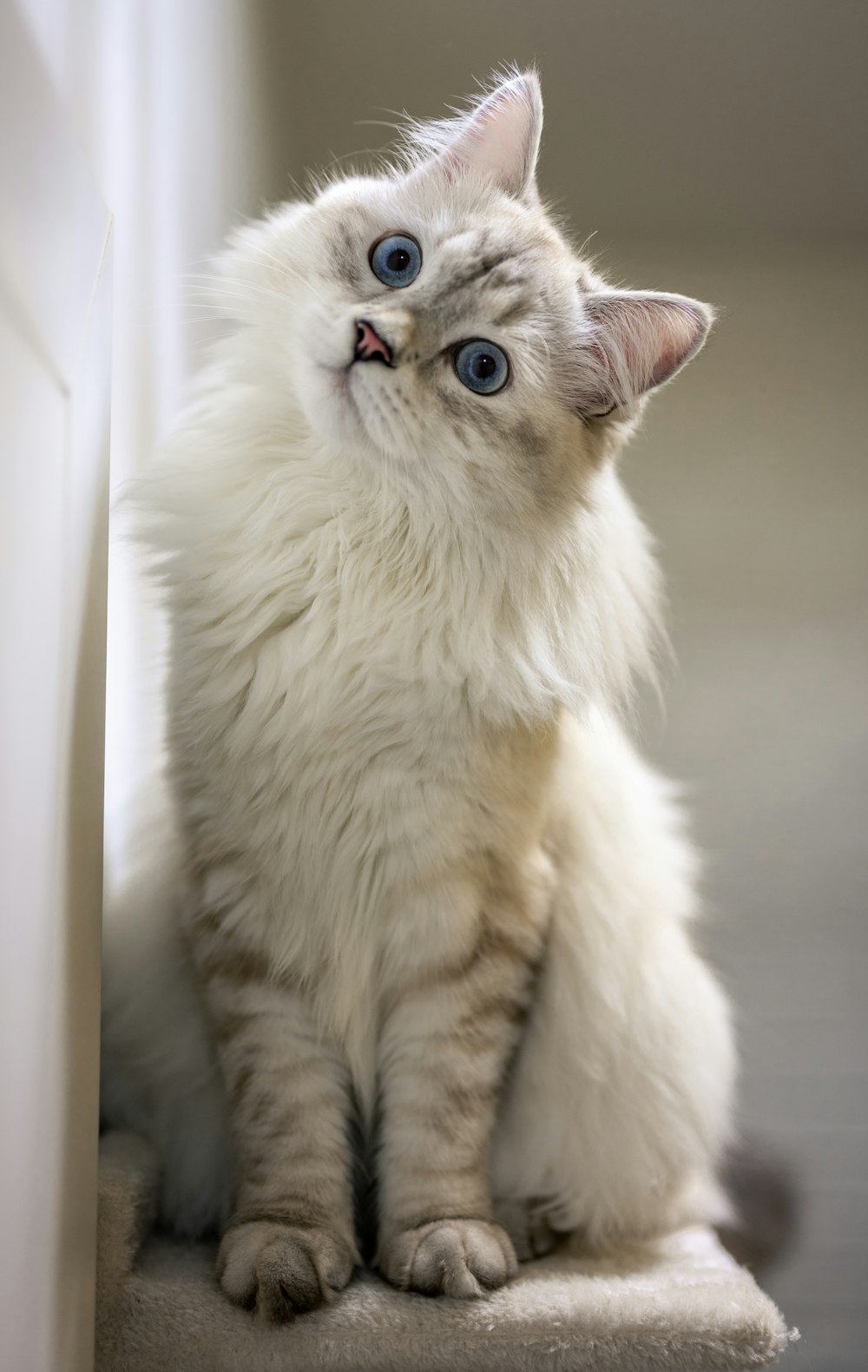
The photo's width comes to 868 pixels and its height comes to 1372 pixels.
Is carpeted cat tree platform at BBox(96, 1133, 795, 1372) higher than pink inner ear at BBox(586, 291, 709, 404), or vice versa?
pink inner ear at BBox(586, 291, 709, 404)

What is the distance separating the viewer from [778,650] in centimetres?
171

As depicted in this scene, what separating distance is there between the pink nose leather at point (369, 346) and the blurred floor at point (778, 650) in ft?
2.66

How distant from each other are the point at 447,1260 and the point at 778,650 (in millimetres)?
1065

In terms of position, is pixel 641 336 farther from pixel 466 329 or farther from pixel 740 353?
pixel 740 353

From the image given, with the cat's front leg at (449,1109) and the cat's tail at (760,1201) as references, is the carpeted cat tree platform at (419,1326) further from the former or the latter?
the cat's tail at (760,1201)

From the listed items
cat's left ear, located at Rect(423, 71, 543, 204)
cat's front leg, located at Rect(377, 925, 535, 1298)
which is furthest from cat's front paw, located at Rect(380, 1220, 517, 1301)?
cat's left ear, located at Rect(423, 71, 543, 204)

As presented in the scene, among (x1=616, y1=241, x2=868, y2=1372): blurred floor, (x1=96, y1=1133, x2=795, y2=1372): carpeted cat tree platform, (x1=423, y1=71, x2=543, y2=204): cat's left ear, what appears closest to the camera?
Result: (x1=96, y1=1133, x2=795, y2=1372): carpeted cat tree platform

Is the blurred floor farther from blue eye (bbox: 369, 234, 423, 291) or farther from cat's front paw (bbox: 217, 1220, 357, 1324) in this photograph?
cat's front paw (bbox: 217, 1220, 357, 1324)

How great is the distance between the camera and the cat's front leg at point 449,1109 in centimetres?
100

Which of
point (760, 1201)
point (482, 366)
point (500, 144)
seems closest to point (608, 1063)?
point (760, 1201)

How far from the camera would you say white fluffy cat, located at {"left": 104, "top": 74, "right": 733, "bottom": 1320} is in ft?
3.43

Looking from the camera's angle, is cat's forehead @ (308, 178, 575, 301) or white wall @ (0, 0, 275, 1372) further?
cat's forehead @ (308, 178, 575, 301)

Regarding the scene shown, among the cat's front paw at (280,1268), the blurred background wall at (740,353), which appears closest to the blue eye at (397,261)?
the blurred background wall at (740,353)

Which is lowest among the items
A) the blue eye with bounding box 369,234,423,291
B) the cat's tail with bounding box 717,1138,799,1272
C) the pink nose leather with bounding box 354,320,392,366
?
the cat's tail with bounding box 717,1138,799,1272
